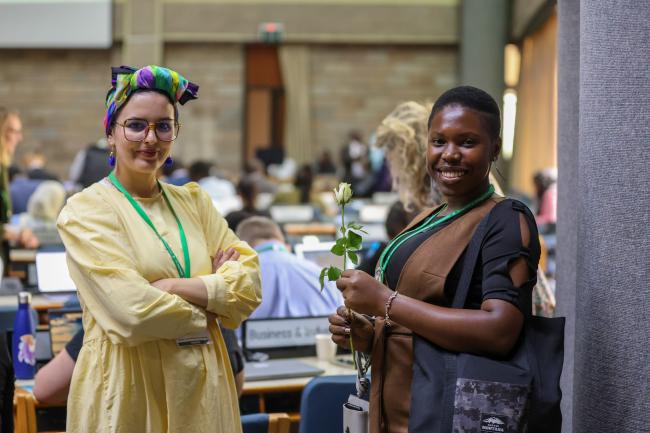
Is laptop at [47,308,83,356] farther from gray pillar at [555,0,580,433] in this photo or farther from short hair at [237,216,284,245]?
gray pillar at [555,0,580,433]

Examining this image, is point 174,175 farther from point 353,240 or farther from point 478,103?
point 478,103

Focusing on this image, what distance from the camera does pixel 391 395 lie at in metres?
2.06

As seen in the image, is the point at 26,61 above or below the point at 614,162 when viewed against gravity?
above

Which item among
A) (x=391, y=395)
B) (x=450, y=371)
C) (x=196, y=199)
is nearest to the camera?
(x=450, y=371)

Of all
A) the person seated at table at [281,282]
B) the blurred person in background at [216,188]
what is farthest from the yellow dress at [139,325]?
the blurred person in background at [216,188]

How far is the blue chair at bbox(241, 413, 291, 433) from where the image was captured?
2.96 metres

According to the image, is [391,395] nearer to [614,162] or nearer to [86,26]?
[614,162]

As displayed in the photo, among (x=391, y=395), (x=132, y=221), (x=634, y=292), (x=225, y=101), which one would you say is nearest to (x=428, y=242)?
(x=391, y=395)

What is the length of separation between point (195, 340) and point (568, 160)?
143 cm

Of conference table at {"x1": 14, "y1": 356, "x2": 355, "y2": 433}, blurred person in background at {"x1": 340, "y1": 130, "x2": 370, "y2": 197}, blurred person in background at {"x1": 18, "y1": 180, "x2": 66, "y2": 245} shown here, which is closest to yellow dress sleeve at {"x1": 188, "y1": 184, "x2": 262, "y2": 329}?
conference table at {"x1": 14, "y1": 356, "x2": 355, "y2": 433}

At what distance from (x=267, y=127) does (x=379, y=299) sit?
57.1ft

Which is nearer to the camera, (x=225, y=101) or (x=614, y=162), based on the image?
(x=614, y=162)

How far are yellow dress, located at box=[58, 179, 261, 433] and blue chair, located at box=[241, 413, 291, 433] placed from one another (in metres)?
0.47

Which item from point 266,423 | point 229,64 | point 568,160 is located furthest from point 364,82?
point 266,423
